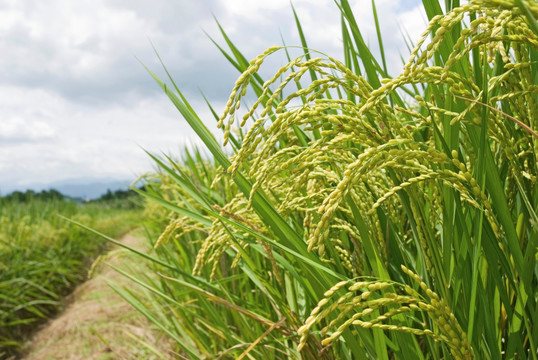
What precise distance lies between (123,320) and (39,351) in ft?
3.35

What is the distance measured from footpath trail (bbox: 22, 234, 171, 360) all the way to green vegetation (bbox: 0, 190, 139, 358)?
23 centimetres

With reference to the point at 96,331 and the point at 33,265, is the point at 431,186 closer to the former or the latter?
the point at 96,331

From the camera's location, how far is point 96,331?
3941 millimetres

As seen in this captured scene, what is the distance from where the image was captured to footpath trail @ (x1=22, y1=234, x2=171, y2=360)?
3.52m

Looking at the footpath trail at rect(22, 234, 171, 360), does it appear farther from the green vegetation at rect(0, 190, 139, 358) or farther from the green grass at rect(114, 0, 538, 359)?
the green grass at rect(114, 0, 538, 359)

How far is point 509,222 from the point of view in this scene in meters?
0.84

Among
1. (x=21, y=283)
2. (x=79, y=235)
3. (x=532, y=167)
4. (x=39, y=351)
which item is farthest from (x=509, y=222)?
(x=79, y=235)

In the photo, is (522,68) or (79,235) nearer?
(522,68)

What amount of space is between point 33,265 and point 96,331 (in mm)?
2309

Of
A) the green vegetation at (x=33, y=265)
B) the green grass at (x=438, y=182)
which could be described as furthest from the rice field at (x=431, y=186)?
the green vegetation at (x=33, y=265)

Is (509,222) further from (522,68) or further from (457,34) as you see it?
(457,34)

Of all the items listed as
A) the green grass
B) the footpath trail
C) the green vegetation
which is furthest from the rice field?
the green vegetation

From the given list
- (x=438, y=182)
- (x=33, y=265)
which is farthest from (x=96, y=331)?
(x=438, y=182)

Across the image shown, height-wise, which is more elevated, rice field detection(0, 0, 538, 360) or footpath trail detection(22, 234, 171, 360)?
rice field detection(0, 0, 538, 360)
